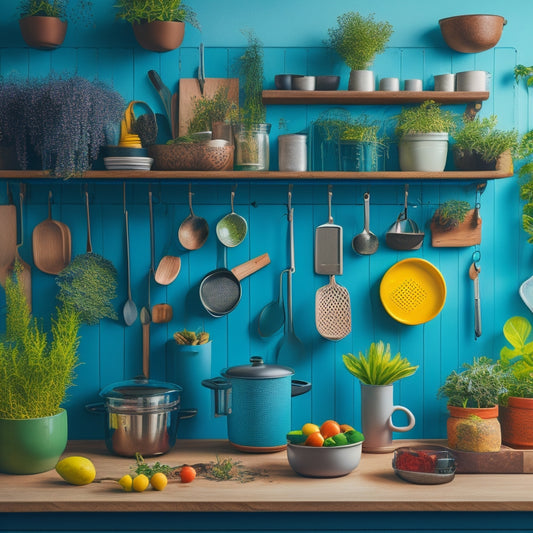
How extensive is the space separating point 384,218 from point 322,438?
2.88 feet

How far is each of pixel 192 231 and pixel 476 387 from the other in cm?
111

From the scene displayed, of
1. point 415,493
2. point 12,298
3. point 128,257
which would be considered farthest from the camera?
point 128,257

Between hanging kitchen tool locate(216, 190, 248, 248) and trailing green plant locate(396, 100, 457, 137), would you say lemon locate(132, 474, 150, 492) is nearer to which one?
hanging kitchen tool locate(216, 190, 248, 248)

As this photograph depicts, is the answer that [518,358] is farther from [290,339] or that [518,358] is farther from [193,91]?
[193,91]

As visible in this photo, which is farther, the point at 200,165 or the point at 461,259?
the point at 461,259

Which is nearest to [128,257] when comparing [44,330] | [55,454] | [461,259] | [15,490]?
[44,330]

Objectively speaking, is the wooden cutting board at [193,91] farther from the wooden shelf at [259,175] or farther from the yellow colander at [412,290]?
the yellow colander at [412,290]

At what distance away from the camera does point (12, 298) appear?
7.29 feet

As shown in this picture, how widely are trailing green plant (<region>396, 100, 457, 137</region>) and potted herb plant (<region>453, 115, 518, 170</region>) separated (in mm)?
64

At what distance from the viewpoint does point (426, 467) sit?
1.94 meters

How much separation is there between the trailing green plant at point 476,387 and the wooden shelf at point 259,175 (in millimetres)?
648

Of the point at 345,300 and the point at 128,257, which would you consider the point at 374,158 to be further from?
the point at 128,257

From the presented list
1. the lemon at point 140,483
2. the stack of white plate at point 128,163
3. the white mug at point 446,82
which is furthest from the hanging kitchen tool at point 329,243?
the lemon at point 140,483

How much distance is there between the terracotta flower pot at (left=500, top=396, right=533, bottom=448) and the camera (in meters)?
2.19
